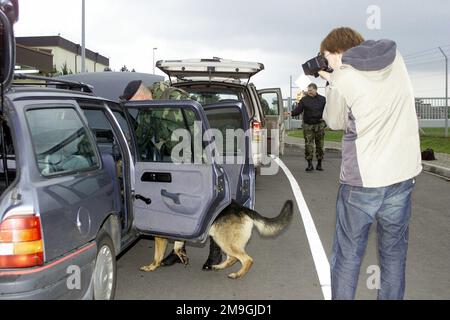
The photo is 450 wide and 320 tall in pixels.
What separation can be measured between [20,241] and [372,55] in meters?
2.34

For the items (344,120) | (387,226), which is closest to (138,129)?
(344,120)

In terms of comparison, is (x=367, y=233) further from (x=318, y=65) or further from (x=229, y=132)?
(x=229, y=132)

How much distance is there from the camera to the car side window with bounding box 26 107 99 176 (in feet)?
10.3

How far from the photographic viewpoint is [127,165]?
14.1 feet

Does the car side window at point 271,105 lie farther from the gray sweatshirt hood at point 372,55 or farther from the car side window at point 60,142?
the gray sweatshirt hood at point 372,55

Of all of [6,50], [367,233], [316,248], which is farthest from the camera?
[316,248]

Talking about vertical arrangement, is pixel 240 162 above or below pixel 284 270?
above

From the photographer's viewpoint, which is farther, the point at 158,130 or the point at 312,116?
the point at 312,116

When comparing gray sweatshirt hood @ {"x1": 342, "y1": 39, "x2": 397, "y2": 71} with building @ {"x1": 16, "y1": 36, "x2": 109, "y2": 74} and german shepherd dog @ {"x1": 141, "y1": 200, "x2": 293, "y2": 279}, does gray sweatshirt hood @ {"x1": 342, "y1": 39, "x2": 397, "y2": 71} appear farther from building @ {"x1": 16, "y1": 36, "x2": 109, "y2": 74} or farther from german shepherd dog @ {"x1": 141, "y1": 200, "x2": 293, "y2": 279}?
building @ {"x1": 16, "y1": 36, "x2": 109, "y2": 74}

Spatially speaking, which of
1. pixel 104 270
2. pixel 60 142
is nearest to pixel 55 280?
pixel 104 270

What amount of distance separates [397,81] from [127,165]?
7.47 feet

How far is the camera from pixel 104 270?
147 inches

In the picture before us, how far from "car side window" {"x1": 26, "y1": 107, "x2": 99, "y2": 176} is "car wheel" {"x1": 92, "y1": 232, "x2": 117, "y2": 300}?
0.56 metres

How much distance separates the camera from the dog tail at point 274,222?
4.81 metres
